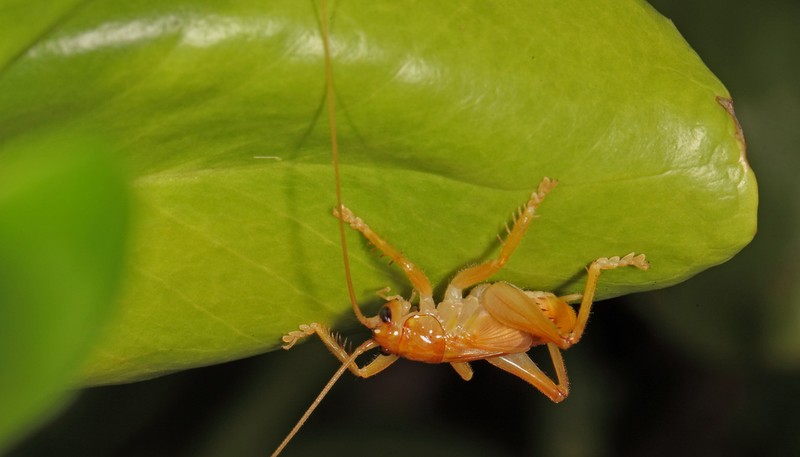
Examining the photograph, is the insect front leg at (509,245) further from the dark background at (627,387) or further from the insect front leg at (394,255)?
the dark background at (627,387)

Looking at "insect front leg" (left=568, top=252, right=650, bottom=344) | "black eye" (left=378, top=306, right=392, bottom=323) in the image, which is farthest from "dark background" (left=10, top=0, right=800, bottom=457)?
"insect front leg" (left=568, top=252, right=650, bottom=344)

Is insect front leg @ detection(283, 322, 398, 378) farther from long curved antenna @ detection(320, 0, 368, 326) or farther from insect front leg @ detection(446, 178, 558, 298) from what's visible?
insect front leg @ detection(446, 178, 558, 298)

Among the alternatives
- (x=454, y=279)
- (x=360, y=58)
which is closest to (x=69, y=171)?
(x=360, y=58)

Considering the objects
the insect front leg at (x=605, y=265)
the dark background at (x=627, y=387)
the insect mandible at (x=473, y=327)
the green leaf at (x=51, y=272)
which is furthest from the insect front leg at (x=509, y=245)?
the green leaf at (x=51, y=272)

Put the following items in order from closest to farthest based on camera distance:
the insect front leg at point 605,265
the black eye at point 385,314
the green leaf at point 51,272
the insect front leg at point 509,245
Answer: the green leaf at point 51,272 < the insect front leg at point 509,245 < the insect front leg at point 605,265 < the black eye at point 385,314

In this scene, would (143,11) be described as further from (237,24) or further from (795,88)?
(795,88)

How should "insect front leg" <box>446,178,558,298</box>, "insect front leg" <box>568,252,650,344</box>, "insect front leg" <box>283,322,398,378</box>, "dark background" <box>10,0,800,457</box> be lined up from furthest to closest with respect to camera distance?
1. "dark background" <box>10,0,800,457</box>
2. "insect front leg" <box>283,322,398,378</box>
3. "insect front leg" <box>568,252,650,344</box>
4. "insect front leg" <box>446,178,558,298</box>
